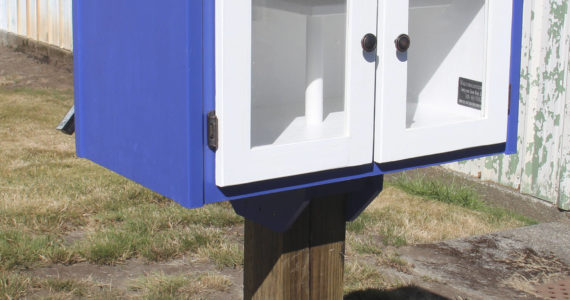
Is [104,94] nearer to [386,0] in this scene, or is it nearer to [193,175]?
[193,175]

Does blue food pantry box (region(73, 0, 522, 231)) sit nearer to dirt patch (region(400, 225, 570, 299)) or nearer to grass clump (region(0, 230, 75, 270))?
dirt patch (region(400, 225, 570, 299))

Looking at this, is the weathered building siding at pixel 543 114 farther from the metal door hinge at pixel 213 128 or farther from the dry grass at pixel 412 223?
the metal door hinge at pixel 213 128

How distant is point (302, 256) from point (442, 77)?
0.49 m

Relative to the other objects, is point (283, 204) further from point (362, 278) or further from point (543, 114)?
point (543, 114)

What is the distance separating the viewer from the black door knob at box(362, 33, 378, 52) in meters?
1.36

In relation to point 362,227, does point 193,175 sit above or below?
above

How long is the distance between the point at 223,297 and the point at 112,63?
4.64ft

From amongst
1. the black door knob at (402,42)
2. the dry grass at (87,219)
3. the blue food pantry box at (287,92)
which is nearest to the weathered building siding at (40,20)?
the dry grass at (87,219)

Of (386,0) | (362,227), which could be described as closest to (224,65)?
(386,0)

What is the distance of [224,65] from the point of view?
3.96ft

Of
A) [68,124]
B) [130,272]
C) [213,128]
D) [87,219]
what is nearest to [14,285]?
[130,272]

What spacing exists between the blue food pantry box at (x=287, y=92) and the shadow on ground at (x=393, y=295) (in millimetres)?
1045

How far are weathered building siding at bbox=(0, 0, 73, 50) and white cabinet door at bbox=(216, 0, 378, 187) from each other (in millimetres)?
5429

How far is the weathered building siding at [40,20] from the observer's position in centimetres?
684
